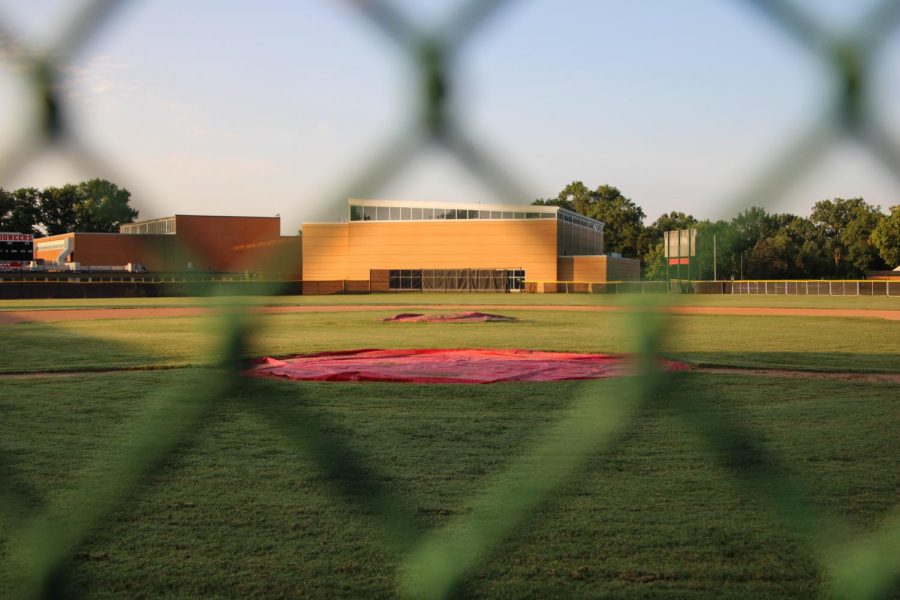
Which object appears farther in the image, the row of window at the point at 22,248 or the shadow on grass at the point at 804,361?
the shadow on grass at the point at 804,361

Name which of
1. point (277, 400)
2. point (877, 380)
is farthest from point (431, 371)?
point (277, 400)

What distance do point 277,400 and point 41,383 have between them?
346 inches

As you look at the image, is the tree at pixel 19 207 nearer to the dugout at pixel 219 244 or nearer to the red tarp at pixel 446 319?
the dugout at pixel 219 244

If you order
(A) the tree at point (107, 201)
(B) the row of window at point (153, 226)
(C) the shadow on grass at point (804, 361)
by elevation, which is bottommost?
(C) the shadow on grass at point (804, 361)

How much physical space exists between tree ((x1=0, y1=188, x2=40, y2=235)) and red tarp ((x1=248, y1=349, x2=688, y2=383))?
7170mm

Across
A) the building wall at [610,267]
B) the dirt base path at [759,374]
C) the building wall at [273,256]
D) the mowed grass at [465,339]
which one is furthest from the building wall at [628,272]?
the dirt base path at [759,374]

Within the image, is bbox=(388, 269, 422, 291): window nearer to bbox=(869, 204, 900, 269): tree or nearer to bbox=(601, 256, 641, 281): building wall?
bbox=(869, 204, 900, 269): tree

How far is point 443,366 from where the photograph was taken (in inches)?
428

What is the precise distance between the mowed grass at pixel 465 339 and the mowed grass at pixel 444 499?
245 cm

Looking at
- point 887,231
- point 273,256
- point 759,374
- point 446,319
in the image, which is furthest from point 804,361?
point 273,256

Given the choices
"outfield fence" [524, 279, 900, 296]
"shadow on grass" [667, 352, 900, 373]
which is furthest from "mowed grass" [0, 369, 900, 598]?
"outfield fence" [524, 279, 900, 296]

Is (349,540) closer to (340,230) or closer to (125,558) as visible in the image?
(125,558)

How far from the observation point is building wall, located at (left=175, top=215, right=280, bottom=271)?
968 millimetres

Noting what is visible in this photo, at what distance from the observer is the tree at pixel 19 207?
1115 millimetres
